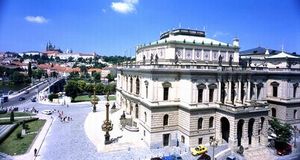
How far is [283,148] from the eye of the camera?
30203mm

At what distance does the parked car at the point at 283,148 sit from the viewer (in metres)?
29.5

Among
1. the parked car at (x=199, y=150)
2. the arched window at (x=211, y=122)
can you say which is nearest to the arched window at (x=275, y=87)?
the arched window at (x=211, y=122)

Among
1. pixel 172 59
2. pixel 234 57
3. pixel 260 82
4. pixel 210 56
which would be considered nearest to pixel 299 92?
pixel 260 82

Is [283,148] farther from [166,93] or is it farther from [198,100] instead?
[166,93]

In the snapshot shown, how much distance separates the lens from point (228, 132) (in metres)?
32.9

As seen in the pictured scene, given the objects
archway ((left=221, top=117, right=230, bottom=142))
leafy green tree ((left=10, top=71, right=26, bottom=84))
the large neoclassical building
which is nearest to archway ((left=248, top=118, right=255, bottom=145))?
the large neoclassical building

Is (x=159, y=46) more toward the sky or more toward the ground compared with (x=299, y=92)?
more toward the sky

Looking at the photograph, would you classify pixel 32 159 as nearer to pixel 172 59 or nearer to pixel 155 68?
pixel 155 68

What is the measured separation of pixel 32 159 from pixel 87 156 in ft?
18.7

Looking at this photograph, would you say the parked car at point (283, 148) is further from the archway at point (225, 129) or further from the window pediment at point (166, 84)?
the window pediment at point (166, 84)

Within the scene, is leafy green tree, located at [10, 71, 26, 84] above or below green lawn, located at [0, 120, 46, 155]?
above

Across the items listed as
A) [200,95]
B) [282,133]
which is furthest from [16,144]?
[282,133]

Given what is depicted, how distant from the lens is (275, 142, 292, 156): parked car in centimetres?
2948

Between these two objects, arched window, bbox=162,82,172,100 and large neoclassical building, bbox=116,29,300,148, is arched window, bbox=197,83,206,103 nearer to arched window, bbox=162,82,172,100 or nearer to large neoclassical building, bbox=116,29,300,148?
large neoclassical building, bbox=116,29,300,148
